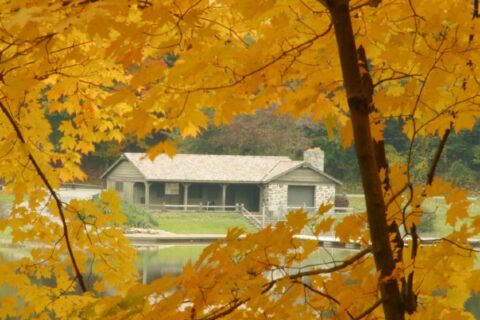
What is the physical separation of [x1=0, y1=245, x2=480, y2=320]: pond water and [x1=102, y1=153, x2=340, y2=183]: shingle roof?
2.22 m

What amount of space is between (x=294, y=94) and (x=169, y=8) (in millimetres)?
284

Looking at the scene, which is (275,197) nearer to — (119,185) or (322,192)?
(322,192)

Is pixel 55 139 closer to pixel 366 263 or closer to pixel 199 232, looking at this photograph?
pixel 199 232

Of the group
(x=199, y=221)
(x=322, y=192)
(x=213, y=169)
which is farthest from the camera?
(x=322, y=192)

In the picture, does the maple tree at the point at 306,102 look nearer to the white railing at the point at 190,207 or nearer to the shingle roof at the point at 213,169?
the shingle roof at the point at 213,169

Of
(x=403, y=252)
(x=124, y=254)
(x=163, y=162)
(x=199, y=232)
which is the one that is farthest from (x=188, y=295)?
(x=163, y=162)

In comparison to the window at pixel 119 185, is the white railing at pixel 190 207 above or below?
below

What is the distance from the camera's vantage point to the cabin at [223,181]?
62.1 feet

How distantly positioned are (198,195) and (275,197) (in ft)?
7.97

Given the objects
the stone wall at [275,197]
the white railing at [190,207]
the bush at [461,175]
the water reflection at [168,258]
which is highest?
the bush at [461,175]

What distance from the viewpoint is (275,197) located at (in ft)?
65.9

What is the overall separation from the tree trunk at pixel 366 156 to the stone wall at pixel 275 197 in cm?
1854

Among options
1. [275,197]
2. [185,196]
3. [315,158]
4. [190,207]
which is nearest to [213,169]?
[185,196]

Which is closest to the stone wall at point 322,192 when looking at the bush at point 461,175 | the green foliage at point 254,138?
the green foliage at point 254,138
